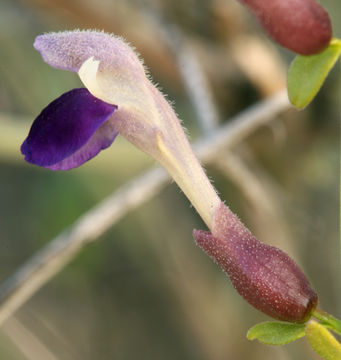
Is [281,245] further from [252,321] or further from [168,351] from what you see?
[168,351]

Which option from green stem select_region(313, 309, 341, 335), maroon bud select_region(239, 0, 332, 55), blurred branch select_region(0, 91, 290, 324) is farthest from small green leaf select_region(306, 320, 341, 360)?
blurred branch select_region(0, 91, 290, 324)

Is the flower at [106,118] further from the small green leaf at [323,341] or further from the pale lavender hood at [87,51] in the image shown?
the small green leaf at [323,341]

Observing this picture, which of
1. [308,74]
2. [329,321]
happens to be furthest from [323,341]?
[308,74]

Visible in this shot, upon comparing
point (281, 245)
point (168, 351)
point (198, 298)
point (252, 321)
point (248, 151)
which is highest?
point (248, 151)

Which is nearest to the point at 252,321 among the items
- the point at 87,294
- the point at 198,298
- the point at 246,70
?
the point at 198,298

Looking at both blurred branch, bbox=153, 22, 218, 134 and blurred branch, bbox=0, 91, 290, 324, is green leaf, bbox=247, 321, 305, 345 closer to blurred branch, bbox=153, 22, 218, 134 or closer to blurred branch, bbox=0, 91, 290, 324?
blurred branch, bbox=0, 91, 290, 324

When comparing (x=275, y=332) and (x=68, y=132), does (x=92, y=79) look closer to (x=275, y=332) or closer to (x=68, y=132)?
(x=68, y=132)
